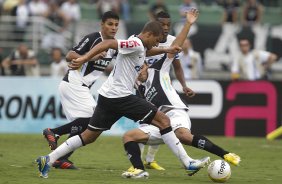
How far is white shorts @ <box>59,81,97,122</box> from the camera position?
13398mm

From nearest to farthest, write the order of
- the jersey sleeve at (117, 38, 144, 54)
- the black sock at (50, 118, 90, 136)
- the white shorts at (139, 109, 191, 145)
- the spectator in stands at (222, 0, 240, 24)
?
the jersey sleeve at (117, 38, 144, 54), the white shorts at (139, 109, 191, 145), the black sock at (50, 118, 90, 136), the spectator in stands at (222, 0, 240, 24)

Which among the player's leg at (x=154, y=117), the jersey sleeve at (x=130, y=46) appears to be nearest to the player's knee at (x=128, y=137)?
the player's leg at (x=154, y=117)

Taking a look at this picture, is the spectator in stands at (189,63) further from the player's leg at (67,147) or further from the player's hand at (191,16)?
the player's leg at (67,147)

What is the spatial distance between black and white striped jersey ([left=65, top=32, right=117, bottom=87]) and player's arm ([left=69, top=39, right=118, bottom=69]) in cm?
189

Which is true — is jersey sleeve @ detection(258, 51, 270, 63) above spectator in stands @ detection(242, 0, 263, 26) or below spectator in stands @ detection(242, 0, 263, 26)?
below

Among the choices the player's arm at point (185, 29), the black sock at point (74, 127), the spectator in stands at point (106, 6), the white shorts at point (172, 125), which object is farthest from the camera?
the spectator in stands at point (106, 6)

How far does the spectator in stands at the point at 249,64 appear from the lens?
22.7 meters

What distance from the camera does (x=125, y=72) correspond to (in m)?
11.4

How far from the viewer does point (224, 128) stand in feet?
70.0

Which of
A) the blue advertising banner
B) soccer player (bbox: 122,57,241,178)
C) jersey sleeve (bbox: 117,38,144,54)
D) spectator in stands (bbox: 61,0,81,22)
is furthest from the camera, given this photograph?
spectator in stands (bbox: 61,0,81,22)

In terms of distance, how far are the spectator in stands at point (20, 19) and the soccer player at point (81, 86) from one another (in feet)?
41.5

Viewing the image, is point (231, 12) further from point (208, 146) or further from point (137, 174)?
point (137, 174)

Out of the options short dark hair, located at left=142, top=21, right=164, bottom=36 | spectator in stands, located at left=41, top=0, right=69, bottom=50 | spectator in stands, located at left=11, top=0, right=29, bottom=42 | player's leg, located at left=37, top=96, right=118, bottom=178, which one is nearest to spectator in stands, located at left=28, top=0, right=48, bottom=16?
spectator in stands, located at left=41, top=0, right=69, bottom=50

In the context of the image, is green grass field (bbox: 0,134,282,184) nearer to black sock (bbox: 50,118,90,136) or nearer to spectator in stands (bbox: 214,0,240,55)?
black sock (bbox: 50,118,90,136)
